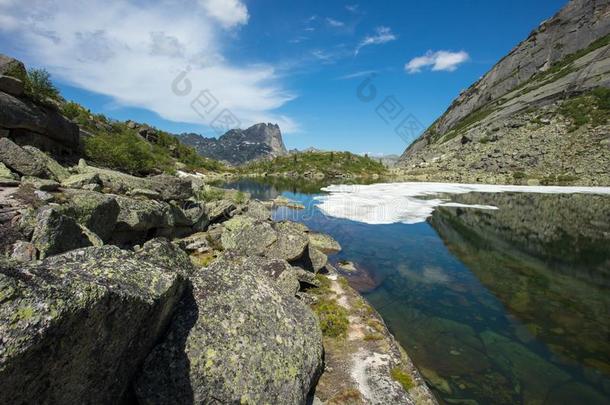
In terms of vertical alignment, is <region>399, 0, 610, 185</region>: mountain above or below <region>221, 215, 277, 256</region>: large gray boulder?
above

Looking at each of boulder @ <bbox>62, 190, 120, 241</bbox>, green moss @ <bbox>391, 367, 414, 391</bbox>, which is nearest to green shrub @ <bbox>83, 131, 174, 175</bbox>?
boulder @ <bbox>62, 190, 120, 241</bbox>

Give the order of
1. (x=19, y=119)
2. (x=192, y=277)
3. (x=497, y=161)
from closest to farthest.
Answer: (x=192, y=277)
(x=19, y=119)
(x=497, y=161)

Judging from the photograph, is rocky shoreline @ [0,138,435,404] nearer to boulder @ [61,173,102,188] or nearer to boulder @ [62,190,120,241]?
boulder @ [62,190,120,241]

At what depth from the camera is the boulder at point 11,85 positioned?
704 inches

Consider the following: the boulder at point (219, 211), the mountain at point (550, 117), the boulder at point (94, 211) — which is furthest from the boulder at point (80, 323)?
the mountain at point (550, 117)

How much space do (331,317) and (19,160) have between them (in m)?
15.7

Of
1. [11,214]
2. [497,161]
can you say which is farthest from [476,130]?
[11,214]

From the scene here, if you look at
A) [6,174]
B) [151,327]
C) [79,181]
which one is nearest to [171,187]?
[79,181]

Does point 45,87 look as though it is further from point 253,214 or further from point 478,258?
point 478,258

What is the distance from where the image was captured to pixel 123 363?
18.3 ft

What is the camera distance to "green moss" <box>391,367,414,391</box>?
896cm

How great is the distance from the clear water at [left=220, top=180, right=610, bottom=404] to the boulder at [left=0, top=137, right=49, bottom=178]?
57.8 ft

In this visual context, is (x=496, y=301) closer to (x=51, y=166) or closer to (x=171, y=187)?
(x=171, y=187)

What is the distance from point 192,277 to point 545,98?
489ft
